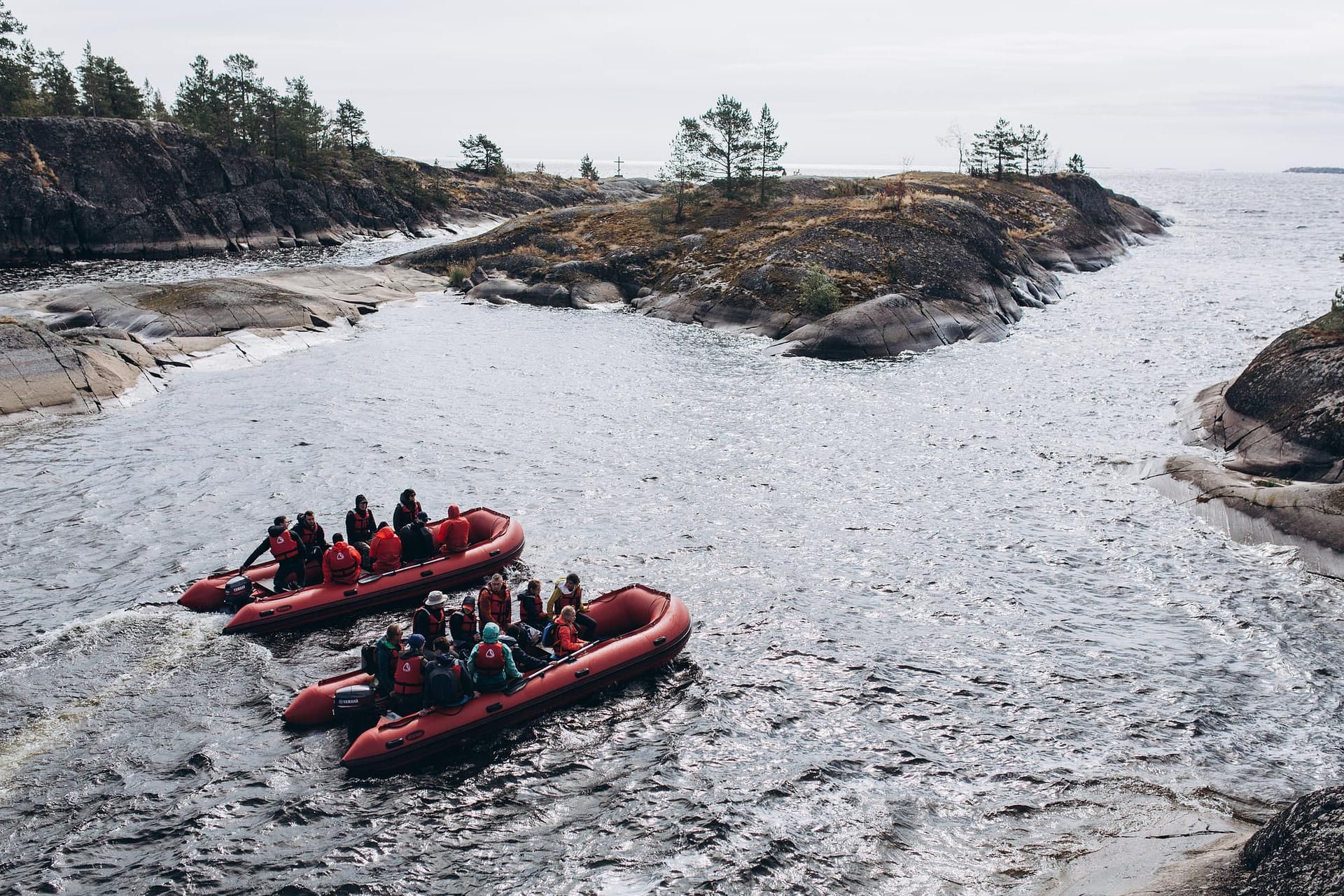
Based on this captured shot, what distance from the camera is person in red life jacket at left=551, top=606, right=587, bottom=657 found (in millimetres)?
17109

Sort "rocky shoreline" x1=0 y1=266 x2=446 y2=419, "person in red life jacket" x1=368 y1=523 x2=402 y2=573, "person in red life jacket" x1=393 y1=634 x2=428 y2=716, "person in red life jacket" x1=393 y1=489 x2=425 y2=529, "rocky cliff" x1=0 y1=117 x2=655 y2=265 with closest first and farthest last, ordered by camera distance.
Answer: "person in red life jacket" x1=393 y1=634 x2=428 y2=716
"person in red life jacket" x1=368 y1=523 x2=402 y2=573
"person in red life jacket" x1=393 y1=489 x2=425 y2=529
"rocky shoreline" x1=0 y1=266 x2=446 y2=419
"rocky cliff" x1=0 y1=117 x2=655 y2=265

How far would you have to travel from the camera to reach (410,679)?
50.2ft

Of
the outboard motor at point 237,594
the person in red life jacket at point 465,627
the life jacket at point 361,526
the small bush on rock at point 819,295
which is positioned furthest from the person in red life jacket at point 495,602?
the small bush on rock at point 819,295

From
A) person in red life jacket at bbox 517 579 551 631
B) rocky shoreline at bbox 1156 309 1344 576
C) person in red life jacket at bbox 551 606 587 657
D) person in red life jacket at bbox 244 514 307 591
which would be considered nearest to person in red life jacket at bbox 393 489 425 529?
person in red life jacket at bbox 244 514 307 591

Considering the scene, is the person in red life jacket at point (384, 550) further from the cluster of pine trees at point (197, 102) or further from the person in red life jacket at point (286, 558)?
the cluster of pine trees at point (197, 102)

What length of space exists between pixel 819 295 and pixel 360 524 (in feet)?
107

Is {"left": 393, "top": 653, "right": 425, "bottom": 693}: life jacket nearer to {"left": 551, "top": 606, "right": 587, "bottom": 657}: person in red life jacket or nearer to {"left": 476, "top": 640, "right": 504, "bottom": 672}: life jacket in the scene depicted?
{"left": 476, "top": 640, "right": 504, "bottom": 672}: life jacket

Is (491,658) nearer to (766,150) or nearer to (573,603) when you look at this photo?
(573,603)

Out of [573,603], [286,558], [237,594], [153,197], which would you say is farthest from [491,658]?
[153,197]

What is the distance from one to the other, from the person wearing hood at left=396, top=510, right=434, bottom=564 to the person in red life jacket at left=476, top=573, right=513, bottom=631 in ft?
11.3

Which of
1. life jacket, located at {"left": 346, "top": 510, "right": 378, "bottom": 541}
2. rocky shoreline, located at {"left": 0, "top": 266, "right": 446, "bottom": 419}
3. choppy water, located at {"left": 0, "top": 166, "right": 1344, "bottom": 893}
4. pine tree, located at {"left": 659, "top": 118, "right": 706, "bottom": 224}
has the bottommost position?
choppy water, located at {"left": 0, "top": 166, "right": 1344, "bottom": 893}

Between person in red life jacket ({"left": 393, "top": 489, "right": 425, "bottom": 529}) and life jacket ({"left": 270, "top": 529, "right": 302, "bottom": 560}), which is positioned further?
person in red life jacket ({"left": 393, "top": 489, "right": 425, "bottom": 529})

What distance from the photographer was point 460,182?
12244cm

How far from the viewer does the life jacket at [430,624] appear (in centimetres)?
1664
